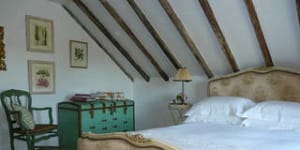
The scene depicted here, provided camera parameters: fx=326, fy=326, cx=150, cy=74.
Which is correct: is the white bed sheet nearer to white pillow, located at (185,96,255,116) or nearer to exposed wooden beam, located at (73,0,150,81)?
white pillow, located at (185,96,255,116)

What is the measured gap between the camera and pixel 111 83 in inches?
231

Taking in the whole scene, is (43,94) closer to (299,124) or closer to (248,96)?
(248,96)

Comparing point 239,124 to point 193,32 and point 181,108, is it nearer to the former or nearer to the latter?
point 181,108

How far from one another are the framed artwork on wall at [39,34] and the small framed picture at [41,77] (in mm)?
208

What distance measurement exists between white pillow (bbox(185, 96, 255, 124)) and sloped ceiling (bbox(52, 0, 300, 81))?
0.66m

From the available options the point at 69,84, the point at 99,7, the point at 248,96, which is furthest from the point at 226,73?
the point at 69,84

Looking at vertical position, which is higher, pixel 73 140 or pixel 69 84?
pixel 69 84

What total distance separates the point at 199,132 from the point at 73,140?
2223 mm

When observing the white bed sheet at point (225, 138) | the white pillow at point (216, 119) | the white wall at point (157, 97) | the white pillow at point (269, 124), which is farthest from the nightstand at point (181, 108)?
the white pillow at point (269, 124)

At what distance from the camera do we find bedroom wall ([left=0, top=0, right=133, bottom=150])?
4359mm

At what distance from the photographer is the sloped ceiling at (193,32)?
3736 mm

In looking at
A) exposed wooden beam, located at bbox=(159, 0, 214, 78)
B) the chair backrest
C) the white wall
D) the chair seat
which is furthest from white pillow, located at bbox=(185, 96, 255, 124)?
the chair backrest

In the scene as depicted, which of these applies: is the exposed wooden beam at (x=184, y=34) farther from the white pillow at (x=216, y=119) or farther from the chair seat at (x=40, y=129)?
the chair seat at (x=40, y=129)

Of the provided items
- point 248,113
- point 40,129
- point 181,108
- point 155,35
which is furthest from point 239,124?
point 40,129
